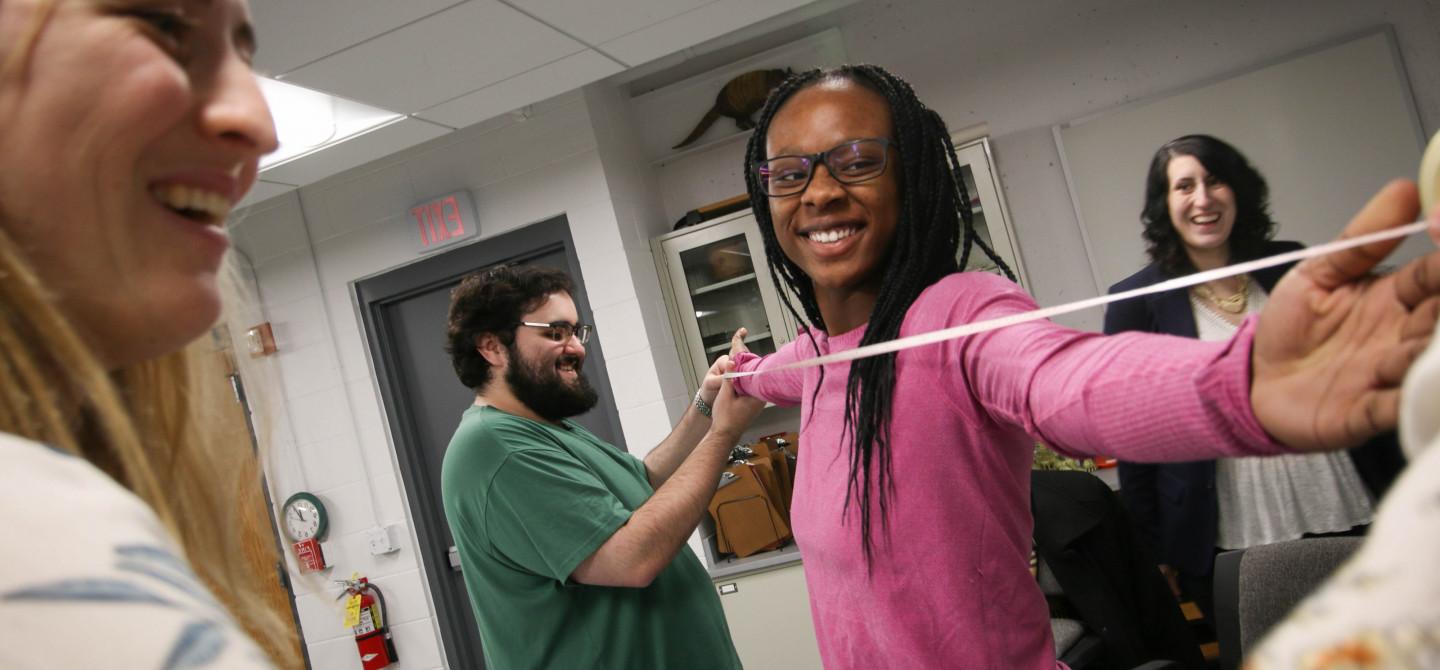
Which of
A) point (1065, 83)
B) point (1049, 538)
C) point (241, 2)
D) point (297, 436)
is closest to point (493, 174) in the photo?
point (297, 436)

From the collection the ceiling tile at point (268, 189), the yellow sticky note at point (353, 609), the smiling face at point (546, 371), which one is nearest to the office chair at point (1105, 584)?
the smiling face at point (546, 371)

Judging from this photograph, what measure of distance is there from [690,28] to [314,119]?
1430 mm

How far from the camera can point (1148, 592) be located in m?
2.09

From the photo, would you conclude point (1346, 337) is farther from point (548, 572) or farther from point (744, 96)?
point (744, 96)

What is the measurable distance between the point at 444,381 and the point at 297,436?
0.77 metres

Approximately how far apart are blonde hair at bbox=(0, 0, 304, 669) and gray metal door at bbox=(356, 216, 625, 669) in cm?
315

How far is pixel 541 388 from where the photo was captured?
1.93 meters

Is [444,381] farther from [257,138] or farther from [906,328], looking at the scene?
[257,138]

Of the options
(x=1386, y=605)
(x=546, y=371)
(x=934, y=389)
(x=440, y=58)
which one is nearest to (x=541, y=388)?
(x=546, y=371)

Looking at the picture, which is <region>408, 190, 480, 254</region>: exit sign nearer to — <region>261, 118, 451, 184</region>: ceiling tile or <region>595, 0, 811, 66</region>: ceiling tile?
<region>261, 118, 451, 184</region>: ceiling tile

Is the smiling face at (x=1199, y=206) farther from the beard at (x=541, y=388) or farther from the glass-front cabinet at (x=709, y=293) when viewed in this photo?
the glass-front cabinet at (x=709, y=293)

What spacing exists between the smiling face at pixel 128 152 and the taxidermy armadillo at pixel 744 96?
347cm

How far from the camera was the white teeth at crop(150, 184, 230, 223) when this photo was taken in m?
0.41

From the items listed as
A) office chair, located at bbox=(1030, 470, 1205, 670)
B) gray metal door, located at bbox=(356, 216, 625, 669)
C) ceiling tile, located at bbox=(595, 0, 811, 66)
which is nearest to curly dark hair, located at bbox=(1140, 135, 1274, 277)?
office chair, located at bbox=(1030, 470, 1205, 670)
